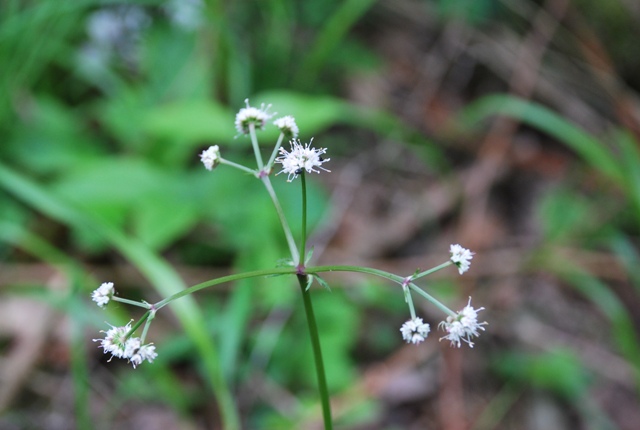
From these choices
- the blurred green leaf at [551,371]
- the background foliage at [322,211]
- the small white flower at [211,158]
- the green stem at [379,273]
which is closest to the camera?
the green stem at [379,273]

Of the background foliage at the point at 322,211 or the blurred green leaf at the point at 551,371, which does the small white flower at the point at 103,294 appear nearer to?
the background foliage at the point at 322,211

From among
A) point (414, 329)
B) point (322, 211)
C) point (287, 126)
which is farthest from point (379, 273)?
point (322, 211)

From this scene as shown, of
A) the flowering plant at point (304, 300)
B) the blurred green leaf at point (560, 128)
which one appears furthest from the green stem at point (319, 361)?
the blurred green leaf at point (560, 128)

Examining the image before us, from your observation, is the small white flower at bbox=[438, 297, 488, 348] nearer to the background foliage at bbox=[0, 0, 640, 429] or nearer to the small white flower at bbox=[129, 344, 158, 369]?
the small white flower at bbox=[129, 344, 158, 369]

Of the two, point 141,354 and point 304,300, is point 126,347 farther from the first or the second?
point 304,300

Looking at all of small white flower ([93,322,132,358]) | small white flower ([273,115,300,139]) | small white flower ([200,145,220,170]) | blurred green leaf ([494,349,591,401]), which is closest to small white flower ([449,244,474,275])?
small white flower ([273,115,300,139])

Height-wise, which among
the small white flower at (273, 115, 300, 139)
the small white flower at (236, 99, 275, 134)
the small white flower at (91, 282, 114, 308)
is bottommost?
the small white flower at (91, 282, 114, 308)

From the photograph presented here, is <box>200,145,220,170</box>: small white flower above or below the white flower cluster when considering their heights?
above

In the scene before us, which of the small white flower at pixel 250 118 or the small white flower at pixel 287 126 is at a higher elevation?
the small white flower at pixel 250 118
